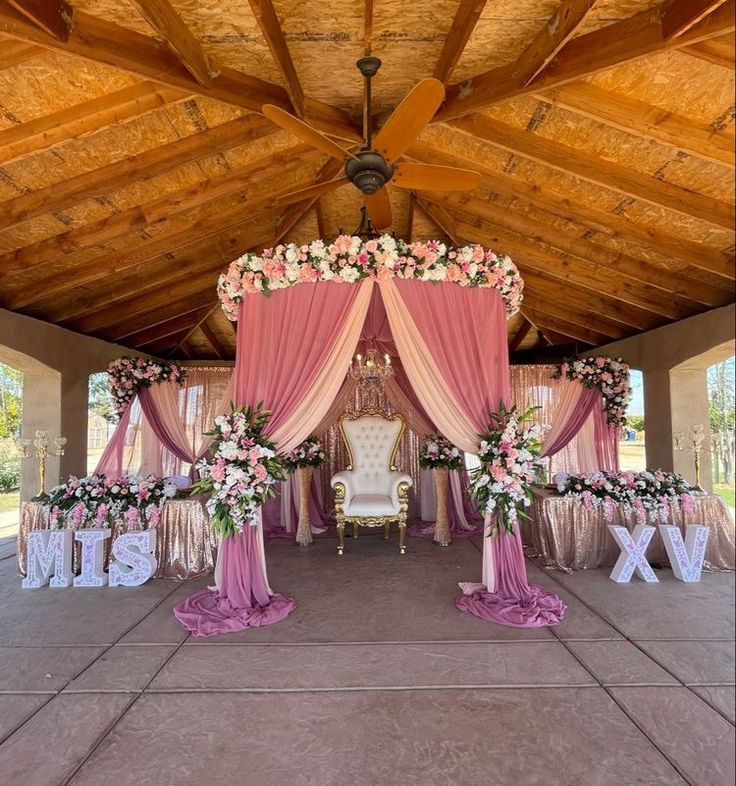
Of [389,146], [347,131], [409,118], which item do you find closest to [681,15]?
[409,118]

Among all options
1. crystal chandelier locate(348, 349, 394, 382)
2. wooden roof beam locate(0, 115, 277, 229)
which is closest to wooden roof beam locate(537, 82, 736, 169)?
wooden roof beam locate(0, 115, 277, 229)

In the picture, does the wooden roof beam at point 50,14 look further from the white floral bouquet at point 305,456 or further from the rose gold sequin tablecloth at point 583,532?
the rose gold sequin tablecloth at point 583,532

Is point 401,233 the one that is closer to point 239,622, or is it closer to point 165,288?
point 165,288

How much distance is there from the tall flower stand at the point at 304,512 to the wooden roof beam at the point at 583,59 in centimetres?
430

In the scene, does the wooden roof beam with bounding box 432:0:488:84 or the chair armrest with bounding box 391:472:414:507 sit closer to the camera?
the wooden roof beam with bounding box 432:0:488:84

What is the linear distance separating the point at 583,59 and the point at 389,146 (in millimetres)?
1266

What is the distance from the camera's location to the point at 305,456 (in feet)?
19.8

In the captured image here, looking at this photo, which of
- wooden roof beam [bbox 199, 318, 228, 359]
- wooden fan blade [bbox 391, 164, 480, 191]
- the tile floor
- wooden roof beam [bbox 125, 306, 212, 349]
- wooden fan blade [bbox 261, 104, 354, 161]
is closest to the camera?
the tile floor

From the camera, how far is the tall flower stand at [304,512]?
5.69m

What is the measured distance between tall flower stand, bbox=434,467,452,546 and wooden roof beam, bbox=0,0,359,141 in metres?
4.43

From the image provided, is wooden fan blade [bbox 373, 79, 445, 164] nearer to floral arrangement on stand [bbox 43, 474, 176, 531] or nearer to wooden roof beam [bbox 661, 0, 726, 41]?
wooden roof beam [bbox 661, 0, 726, 41]

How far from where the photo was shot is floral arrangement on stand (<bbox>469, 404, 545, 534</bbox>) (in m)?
3.54

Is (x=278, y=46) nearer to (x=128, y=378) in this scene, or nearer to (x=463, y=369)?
(x=463, y=369)

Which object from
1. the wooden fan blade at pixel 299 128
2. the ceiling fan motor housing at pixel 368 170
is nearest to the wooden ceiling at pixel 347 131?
the wooden fan blade at pixel 299 128
